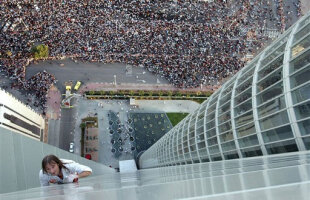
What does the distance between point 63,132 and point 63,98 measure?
4.73 metres

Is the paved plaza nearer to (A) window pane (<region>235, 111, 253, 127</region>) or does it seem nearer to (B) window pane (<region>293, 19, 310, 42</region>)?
→ (A) window pane (<region>235, 111, 253, 127</region>)

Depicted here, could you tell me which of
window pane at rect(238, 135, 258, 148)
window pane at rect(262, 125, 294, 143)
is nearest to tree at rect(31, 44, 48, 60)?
window pane at rect(238, 135, 258, 148)

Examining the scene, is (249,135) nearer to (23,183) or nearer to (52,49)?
(23,183)

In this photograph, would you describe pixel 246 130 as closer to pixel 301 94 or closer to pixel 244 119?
pixel 244 119

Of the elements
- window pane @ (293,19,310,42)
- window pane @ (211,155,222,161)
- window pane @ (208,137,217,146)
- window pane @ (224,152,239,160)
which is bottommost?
window pane @ (211,155,222,161)

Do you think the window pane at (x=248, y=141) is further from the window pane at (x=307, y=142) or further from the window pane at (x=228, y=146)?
the window pane at (x=307, y=142)

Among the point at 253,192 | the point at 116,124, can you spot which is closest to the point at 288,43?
the point at 253,192

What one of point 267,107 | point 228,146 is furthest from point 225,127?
point 267,107

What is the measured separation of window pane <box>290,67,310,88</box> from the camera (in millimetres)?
9594

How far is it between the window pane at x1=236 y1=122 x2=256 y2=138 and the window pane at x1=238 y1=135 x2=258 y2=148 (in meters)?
0.20

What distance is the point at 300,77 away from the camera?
991 cm

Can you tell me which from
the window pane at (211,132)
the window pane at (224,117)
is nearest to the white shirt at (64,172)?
the window pane at (224,117)

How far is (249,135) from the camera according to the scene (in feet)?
41.3

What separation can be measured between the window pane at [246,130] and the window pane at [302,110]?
2.54 metres
